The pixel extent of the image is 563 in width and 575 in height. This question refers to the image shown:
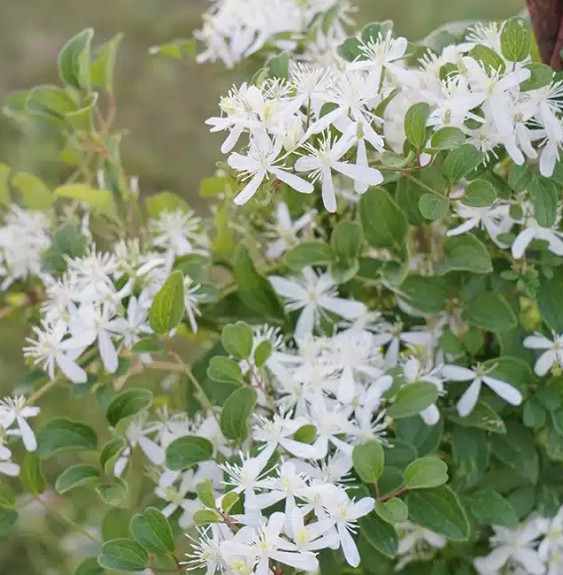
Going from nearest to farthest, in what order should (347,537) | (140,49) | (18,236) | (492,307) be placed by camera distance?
1. (347,537)
2. (492,307)
3. (18,236)
4. (140,49)

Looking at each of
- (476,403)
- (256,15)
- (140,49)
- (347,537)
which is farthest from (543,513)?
(140,49)

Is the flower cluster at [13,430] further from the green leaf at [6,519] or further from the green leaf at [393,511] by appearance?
the green leaf at [393,511]

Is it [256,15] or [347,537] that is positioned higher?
[256,15]

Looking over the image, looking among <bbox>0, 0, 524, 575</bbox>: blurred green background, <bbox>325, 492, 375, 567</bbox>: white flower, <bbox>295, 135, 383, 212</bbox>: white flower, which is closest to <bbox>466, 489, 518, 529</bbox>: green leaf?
<bbox>325, 492, 375, 567</bbox>: white flower

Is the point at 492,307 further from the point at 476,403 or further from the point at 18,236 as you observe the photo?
the point at 18,236

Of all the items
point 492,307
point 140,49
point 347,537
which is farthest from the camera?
point 140,49

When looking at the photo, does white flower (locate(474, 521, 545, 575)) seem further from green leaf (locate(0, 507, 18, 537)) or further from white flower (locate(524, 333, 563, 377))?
green leaf (locate(0, 507, 18, 537))
